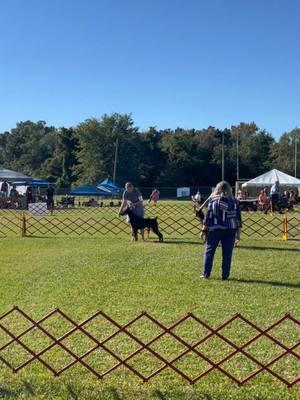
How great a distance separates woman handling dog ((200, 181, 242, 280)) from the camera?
746 cm

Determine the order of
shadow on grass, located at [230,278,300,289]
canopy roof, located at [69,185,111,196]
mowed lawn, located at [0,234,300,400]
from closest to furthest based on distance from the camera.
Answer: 1. mowed lawn, located at [0,234,300,400]
2. shadow on grass, located at [230,278,300,289]
3. canopy roof, located at [69,185,111,196]

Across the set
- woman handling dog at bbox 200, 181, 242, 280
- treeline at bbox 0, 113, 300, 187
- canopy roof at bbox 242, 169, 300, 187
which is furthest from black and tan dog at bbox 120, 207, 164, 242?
treeline at bbox 0, 113, 300, 187

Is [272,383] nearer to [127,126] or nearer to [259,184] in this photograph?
[259,184]

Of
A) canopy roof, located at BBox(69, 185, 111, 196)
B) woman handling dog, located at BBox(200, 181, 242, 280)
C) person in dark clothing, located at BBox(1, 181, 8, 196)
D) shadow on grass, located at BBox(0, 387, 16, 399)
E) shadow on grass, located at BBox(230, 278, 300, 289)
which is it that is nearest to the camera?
shadow on grass, located at BBox(0, 387, 16, 399)

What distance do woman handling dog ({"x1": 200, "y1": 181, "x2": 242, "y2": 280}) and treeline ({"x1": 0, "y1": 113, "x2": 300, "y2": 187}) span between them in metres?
55.7

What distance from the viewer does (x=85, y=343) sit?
4816mm

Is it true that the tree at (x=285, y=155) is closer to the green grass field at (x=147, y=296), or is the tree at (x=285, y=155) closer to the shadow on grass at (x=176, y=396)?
the green grass field at (x=147, y=296)

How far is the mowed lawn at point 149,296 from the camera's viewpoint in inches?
150

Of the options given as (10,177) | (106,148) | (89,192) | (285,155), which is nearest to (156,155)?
(106,148)

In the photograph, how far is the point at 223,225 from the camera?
7.44m

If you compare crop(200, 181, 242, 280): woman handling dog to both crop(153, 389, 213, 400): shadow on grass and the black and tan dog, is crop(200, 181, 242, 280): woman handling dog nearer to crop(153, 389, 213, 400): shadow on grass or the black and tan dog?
crop(153, 389, 213, 400): shadow on grass

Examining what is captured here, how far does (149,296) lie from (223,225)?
1.67 m

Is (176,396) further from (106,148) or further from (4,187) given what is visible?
(106,148)

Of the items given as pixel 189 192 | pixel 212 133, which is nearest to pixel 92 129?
pixel 212 133
